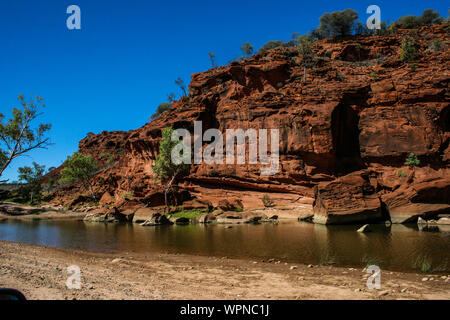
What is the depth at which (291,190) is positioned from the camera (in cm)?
3722

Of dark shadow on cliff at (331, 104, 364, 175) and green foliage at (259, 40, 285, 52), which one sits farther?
green foliage at (259, 40, 285, 52)

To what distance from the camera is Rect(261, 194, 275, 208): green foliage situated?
3678 cm

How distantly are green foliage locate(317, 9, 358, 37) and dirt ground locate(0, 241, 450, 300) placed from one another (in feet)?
214

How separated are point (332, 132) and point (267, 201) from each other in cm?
1260

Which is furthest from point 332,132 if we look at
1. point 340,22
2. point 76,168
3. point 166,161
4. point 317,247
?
point 76,168

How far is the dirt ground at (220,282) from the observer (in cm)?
734

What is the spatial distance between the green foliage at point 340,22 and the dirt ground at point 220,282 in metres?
65.3

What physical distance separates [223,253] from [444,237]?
1547cm

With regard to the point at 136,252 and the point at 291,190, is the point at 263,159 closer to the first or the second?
the point at 291,190

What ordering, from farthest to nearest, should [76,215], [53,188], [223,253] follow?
[53,188]
[76,215]
[223,253]

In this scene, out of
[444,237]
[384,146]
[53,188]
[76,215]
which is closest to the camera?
[444,237]

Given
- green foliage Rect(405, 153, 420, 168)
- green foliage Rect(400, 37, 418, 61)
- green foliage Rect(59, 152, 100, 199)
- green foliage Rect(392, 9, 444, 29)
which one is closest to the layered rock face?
green foliage Rect(405, 153, 420, 168)

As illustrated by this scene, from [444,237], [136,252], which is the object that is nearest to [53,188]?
[136,252]

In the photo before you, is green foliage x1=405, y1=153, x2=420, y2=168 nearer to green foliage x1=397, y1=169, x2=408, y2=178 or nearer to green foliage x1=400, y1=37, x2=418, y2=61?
green foliage x1=397, y1=169, x2=408, y2=178
